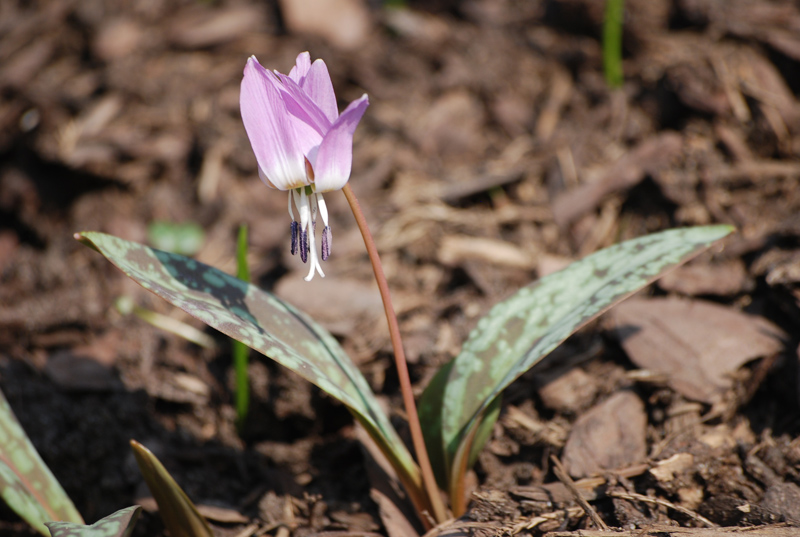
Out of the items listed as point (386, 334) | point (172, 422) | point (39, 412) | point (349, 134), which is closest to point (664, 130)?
point (386, 334)

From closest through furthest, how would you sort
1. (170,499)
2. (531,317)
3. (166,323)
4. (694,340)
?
1. (170,499)
2. (531,317)
3. (694,340)
4. (166,323)

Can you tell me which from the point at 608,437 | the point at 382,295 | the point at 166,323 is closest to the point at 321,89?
the point at 382,295

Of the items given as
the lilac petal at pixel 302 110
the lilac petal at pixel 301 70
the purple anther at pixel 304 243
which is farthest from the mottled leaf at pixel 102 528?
the lilac petal at pixel 301 70

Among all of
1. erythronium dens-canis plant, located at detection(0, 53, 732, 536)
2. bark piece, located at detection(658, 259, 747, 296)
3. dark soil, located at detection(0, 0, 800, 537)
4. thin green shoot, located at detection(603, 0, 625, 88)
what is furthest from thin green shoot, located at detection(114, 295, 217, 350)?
thin green shoot, located at detection(603, 0, 625, 88)

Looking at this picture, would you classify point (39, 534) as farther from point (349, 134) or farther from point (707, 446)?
point (707, 446)

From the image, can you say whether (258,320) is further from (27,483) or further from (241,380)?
(27,483)

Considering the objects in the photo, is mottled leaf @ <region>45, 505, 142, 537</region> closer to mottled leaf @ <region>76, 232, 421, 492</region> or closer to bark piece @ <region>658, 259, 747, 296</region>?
mottled leaf @ <region>76, 232, 421, 492</region>
